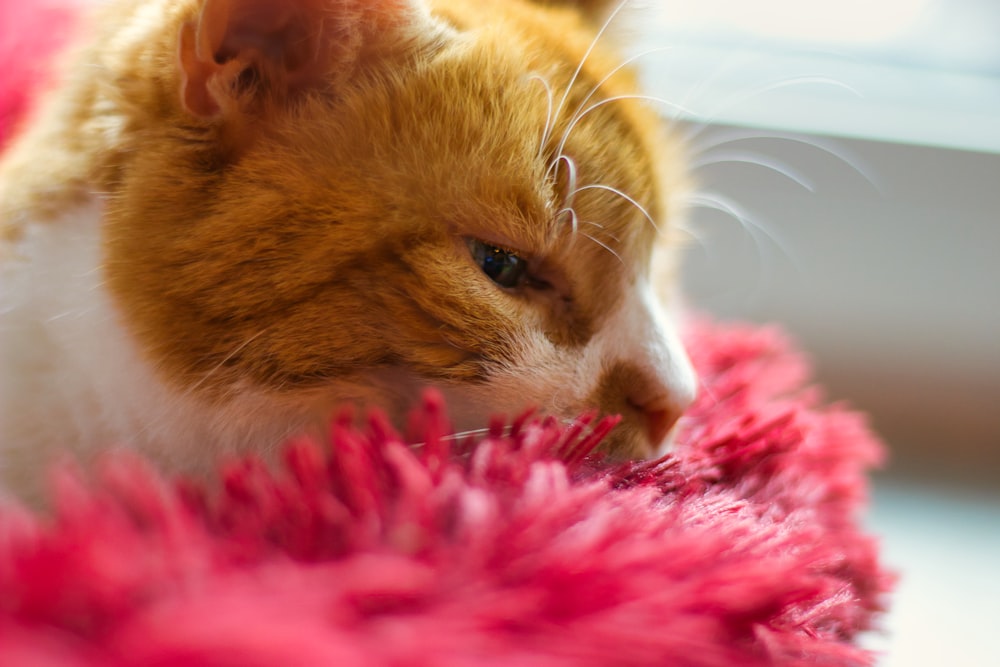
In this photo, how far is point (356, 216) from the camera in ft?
1.57

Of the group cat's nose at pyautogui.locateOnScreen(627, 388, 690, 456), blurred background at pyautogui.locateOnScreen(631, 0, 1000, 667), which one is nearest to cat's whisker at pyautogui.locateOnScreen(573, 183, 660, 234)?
cat's nose at pyautogui.locateOnScreen(627, 388, 690, 456)

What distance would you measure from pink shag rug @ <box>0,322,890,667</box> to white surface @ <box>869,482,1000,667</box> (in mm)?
373

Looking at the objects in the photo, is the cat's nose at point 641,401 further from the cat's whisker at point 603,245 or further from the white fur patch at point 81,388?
the white fur patch at point 81,388

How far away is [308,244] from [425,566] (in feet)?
0.73

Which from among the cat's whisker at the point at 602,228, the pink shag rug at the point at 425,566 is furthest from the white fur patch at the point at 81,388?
the cat's whisker at the point at 602,228

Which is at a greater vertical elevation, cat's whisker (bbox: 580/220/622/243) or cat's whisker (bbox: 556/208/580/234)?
cat's whisker (bbox: 580/220/622/243)

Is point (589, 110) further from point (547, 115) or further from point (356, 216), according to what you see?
point (356, 216)

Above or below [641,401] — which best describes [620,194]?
above

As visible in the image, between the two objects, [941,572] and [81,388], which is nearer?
[81,388]

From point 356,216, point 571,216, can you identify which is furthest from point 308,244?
point 571,216

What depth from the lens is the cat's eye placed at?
1.65 ft

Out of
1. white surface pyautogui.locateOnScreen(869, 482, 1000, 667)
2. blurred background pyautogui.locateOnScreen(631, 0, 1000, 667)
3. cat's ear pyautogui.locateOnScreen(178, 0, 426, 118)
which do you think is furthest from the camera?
blurred background pyautogui.locateOnScreen(631, 0, 1000, 667)

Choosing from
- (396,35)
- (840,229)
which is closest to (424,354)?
(396,35)

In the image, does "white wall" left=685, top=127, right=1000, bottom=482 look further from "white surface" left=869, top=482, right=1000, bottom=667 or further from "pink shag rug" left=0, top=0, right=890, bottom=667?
"pink shag rug" left=0, top=0, right=890, bottom=667
